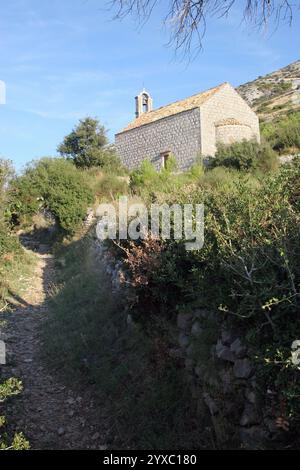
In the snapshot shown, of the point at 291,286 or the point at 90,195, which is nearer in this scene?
the point at 291,286

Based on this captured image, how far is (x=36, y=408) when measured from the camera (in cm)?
579

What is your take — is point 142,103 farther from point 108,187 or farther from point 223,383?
point 223,383

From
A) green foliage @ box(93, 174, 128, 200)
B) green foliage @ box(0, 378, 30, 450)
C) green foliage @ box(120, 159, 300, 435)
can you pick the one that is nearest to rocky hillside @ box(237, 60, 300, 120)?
green foliage @ box(93, 174, 128, 200)

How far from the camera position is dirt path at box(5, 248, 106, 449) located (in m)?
5.07

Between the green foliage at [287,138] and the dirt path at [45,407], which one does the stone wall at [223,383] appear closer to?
the dirt path at [45,407]

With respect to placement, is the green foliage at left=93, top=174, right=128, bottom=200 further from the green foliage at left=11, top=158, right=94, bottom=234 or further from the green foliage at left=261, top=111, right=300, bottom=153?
the green foliage at left=261, top=111, right=300, bottom=153

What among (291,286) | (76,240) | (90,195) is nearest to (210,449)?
(291,286)

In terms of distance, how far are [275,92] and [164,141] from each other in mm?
38897

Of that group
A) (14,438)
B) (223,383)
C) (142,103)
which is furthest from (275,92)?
(14,438)

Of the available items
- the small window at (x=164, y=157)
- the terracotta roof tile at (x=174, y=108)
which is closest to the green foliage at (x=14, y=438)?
the terracotta roof tile at (x=174, y=108)

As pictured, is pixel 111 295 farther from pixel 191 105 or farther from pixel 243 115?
pixel 243 115

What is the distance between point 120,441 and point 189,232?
2617 mm

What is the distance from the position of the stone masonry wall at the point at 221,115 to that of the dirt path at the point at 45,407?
22197 mm

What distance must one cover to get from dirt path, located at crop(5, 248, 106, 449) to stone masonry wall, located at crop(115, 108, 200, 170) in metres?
22.3
